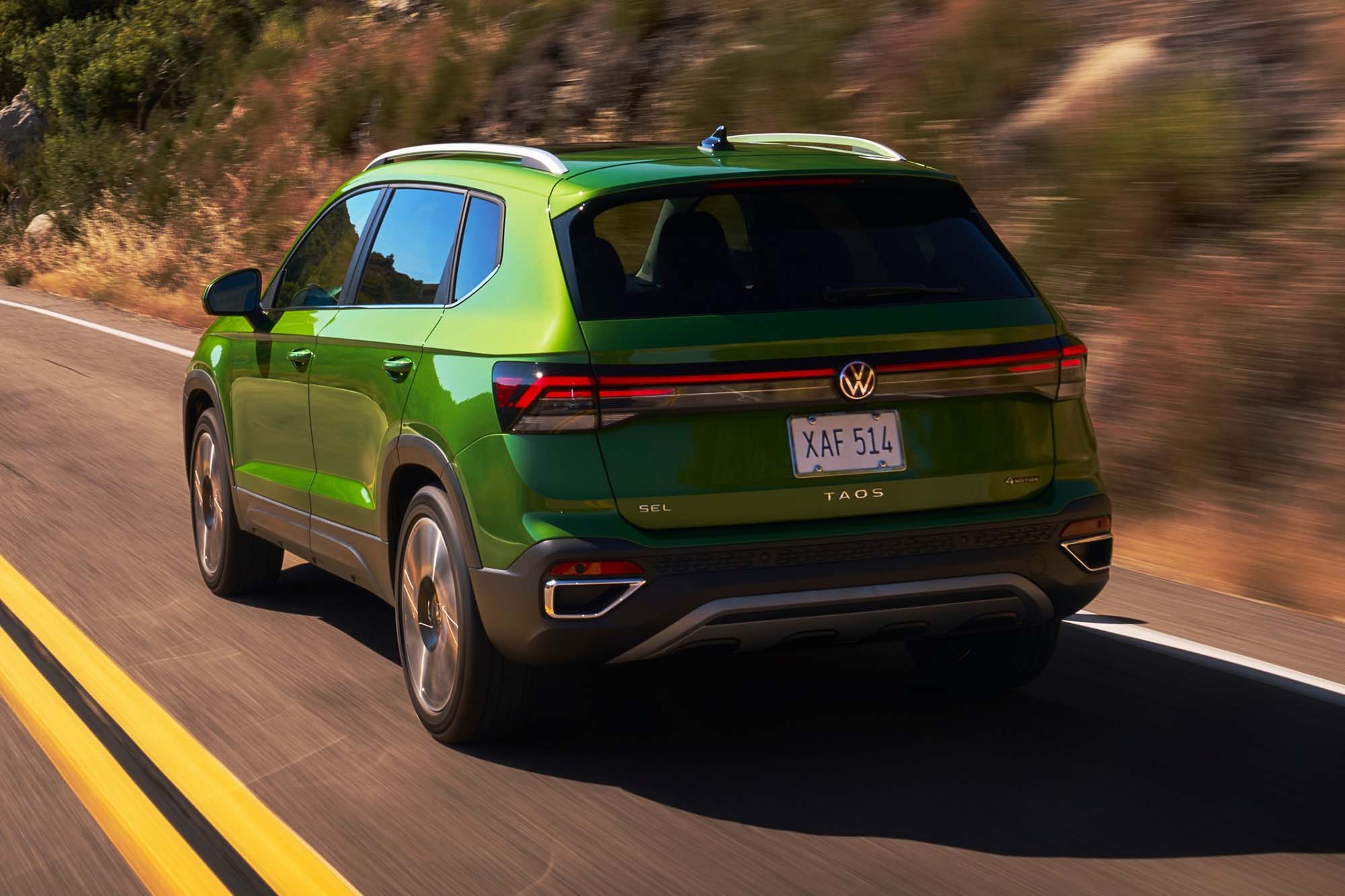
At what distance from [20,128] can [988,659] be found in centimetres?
3800

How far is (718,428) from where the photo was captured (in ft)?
14.4

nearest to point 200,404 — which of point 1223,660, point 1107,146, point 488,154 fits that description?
point 488,154

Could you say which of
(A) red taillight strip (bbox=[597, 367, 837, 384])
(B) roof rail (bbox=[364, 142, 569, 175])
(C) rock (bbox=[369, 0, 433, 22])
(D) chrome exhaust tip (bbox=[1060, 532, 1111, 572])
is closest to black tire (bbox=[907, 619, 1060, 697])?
(D) chrome exhaust tip (bbox=[1060, 532, 1111, 572])

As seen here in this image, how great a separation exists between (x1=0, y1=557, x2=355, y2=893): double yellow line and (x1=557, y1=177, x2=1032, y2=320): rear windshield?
1559mm

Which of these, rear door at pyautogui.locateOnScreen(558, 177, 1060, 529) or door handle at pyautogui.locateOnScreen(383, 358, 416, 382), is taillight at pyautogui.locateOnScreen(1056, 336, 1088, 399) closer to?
rear door at pyautogui.locateOnScreen(558, 177, 1060, 529)

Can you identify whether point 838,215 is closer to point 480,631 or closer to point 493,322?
point 493,322

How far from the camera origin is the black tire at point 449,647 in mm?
4758

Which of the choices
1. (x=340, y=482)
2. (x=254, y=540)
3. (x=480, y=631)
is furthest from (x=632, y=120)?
(x=480, y=631)

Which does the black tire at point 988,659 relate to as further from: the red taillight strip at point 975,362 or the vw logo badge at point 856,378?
the vw logo badge at point 856,378

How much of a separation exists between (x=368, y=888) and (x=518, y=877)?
0.35 m

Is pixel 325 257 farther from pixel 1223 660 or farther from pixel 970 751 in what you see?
pixel 1223 660

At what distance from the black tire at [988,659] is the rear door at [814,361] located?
74 cm

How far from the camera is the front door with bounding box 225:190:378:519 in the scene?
6.03 metres

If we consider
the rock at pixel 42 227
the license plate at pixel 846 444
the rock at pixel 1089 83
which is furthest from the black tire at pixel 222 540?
the rock at pixel 42 227
